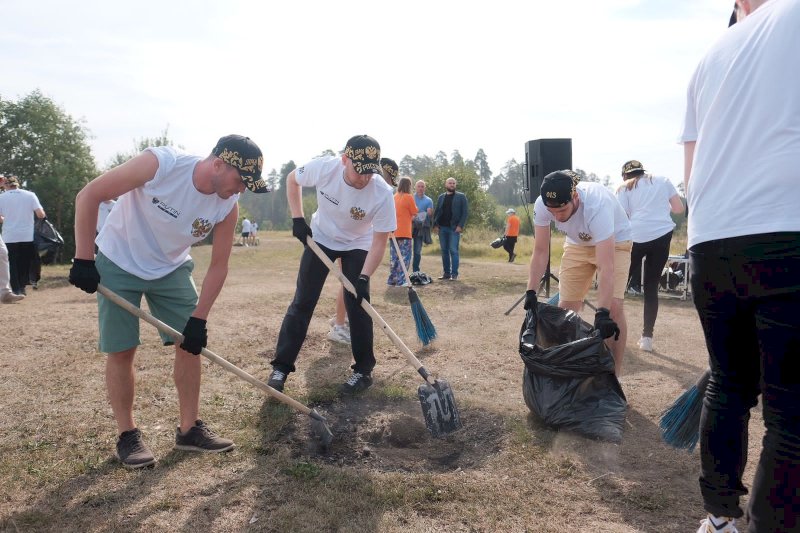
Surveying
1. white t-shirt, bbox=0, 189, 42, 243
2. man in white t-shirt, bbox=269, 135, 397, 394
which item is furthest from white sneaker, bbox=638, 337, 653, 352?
white t-shirt, bbox=0, 189, 42, 243

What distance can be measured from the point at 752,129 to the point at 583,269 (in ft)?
8.09

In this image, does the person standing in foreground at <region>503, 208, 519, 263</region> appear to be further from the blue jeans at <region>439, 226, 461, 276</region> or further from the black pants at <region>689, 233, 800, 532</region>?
the black pants at <region>689, 233, 800, 532</region>

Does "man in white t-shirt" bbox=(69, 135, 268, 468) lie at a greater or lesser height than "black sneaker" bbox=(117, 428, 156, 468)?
greater

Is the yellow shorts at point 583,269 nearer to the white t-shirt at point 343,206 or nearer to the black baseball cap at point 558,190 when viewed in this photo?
the black baseball cap at point 558,190

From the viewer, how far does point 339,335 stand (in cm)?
548

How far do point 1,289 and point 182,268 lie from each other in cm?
430

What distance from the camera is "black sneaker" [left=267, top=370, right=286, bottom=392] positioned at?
148 inches

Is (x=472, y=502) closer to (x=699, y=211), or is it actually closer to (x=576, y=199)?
(x=699, y=211)

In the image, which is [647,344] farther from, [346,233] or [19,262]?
[19,262]

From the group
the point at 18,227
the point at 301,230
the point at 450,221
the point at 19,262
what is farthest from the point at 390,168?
the point at 19,262

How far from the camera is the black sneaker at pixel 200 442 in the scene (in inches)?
117

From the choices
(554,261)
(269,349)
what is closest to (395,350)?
(269,349)

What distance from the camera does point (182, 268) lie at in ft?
9.80

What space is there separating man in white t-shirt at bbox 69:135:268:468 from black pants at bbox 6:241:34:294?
6.91m
